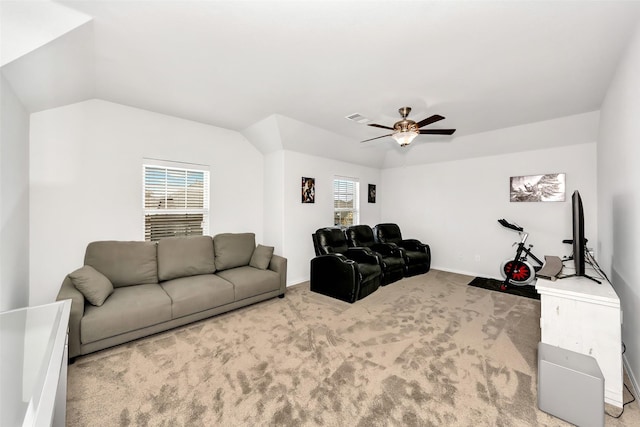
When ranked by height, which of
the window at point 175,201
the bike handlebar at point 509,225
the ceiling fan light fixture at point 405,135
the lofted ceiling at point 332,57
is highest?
the lofted ceiling at point 332,57

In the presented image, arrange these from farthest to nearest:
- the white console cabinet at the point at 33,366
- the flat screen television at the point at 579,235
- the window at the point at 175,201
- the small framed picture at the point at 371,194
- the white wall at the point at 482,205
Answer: the small framed picture at the point at 371,194 < the white wall at the point at 482,205 < the window at the point at 175,201 < the flat screen television at the point at 579,235 < the white console cabinet at the point at 33,366

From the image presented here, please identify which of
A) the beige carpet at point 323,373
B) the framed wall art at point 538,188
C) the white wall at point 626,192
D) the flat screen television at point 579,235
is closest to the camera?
the beige carpet at point 323,373

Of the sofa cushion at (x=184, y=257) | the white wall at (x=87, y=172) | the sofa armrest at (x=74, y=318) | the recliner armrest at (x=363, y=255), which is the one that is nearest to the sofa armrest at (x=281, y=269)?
the sofa cushion at (x=184, y=257)

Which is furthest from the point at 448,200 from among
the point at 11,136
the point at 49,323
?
the point at 11,136

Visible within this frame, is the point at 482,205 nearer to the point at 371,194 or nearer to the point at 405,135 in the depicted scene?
the point at 371,194

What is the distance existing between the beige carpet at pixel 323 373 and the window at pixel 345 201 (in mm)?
2696

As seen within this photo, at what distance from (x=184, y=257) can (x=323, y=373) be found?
2.45m

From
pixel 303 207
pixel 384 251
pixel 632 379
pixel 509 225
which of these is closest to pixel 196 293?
pixel 303 207

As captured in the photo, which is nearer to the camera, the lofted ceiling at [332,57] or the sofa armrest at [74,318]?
the lofted ceiling at [332,57]

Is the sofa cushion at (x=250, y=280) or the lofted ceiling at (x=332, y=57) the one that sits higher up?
the lofted ceiling at (x=332, y=57)

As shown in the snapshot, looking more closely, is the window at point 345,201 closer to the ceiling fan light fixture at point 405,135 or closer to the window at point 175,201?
the ceiling fan light fixture at point 405,135

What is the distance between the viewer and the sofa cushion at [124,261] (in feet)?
9.71

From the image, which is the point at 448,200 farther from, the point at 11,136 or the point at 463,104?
the point at 11,136

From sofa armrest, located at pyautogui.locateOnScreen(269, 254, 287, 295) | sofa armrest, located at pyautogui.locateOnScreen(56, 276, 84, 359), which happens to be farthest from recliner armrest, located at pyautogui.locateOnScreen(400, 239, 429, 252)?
sofa armrest, located at pyautogui.locateOnScreen(56, 276, 84, 359)
